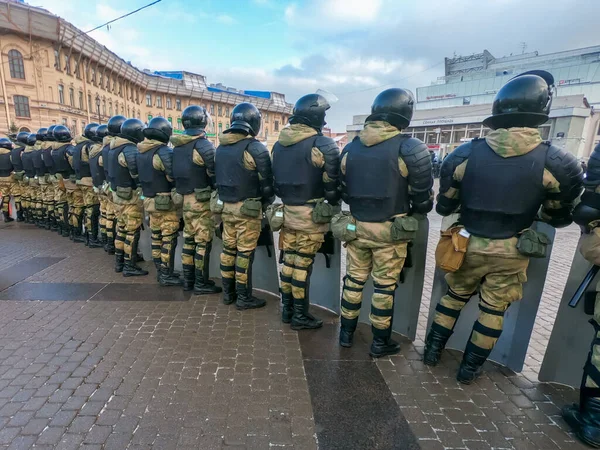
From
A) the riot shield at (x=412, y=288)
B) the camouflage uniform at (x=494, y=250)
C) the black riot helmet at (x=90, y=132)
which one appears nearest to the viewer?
the camouflage uniform at (x=494, y=250)

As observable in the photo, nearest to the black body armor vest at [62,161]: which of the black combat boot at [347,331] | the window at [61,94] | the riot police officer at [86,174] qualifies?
the riot police officer at [86,174]

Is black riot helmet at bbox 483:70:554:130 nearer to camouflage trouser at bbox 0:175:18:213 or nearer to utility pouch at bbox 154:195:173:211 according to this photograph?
utility pouch at bbox 154:195:173:211

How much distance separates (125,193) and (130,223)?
50 centimetres

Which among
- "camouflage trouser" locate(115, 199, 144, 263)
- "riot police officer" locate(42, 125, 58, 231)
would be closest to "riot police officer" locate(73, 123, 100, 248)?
"riot police officer" locate(42, 125, 58, 231)

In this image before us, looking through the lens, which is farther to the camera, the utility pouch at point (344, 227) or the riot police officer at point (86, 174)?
the riot police officer at point (86, 174)

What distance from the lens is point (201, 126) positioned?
466cm

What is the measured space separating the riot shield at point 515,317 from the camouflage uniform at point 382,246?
1.92ft

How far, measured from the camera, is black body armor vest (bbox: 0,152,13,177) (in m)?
9.22

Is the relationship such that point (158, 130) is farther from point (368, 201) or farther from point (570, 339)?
point (570, 339)

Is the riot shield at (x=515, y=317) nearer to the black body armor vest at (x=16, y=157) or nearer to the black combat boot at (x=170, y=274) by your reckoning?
the black combat boot at (x=170, y=274)

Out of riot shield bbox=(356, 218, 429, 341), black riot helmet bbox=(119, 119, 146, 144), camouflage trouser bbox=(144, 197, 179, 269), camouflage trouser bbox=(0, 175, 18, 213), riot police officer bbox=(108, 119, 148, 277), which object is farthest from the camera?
camouflage trouser bbox=(0, 175, 18, 213)

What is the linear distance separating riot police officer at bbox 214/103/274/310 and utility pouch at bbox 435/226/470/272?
209 cm

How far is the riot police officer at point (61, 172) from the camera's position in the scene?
765 cm

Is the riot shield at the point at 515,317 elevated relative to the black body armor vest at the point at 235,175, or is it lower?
lower
